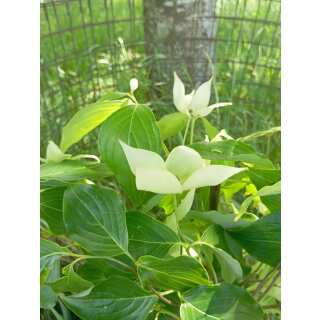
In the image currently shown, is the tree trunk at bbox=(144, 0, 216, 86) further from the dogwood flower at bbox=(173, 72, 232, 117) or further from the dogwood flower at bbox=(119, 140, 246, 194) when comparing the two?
the dogwood flower at bbox=(119, 140, 246, 194)

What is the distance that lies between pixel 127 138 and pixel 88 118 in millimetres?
66

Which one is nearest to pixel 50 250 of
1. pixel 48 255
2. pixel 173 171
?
pixel 48 255

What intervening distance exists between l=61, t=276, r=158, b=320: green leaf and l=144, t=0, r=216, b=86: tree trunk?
89 centimetres

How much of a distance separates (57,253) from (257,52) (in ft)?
3.42

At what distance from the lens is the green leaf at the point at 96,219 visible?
0.44 meters

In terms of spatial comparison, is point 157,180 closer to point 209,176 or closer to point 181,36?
point 209,176

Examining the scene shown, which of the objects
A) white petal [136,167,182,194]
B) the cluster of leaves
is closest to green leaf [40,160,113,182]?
the cluster of leaves

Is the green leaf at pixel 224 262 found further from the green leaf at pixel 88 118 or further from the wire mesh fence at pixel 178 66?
the wire mesh fence at pixel 178 66

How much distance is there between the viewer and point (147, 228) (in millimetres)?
461

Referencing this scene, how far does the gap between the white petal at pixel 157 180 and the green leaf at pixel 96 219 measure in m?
0.04
